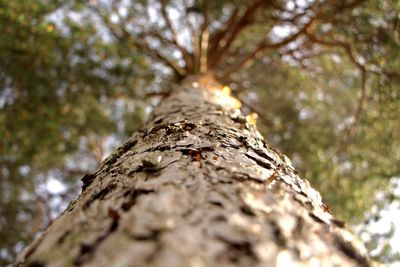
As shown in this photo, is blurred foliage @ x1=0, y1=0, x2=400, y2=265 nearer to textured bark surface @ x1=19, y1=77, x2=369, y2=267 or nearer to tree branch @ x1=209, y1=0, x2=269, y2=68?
tree branch @ x1=209, y1=0, x2=269, y2=68

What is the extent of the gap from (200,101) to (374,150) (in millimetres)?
4778

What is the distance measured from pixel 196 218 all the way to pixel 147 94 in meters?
5.58

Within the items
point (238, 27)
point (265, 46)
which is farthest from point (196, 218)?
point (238, 27)

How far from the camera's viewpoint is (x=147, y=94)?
650 centimetres

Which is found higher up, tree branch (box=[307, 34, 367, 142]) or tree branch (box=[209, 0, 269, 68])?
tree branch (box=[209, 0, 269, 68])

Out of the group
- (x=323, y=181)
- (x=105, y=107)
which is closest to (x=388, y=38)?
(x=323, y=181)

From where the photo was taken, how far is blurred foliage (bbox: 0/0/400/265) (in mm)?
5590

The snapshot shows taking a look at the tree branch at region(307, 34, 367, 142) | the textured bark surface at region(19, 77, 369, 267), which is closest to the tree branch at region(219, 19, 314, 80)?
the tree branch at region(307, 34, 367, 142)

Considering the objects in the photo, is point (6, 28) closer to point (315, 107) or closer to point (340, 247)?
point (340, 247)

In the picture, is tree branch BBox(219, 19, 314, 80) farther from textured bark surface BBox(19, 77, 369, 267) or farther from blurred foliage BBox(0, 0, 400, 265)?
textured bark surface BBox(19, 77, 369, 267)

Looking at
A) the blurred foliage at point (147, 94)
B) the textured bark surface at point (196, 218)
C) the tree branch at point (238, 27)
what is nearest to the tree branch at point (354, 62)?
the blurred foliage at point (147, 94)

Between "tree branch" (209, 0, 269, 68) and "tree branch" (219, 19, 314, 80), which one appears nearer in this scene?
"tree branch" (219, 19, 314, 80)

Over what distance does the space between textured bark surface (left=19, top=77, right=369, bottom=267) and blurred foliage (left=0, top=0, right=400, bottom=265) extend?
4.08m

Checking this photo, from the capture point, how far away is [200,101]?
119 inches
